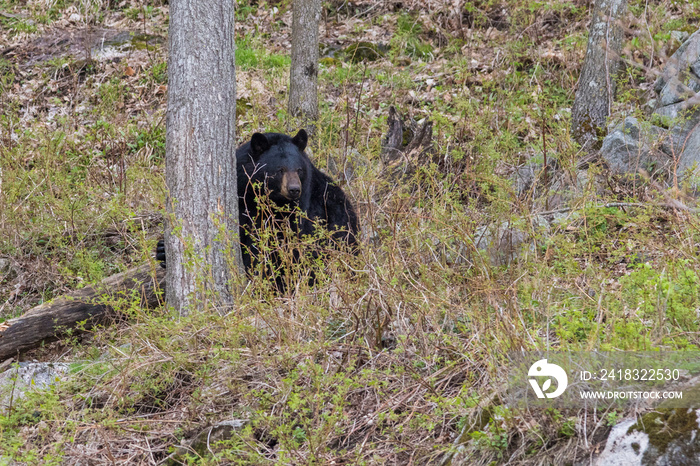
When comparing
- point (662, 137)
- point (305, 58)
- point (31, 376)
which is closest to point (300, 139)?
point (305, 58)

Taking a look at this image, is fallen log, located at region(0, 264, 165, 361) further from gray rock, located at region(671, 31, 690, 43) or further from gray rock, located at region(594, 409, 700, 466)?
gray rock, located at region(671, 31, 690, 43)

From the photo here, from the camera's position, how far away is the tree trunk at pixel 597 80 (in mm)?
7742

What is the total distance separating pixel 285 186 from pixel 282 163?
10.8 inches

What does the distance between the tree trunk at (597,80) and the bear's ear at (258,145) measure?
13.4 feet

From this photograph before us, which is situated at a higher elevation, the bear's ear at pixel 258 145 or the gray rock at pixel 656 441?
the bear's ear at pixel 258 145

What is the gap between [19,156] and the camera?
24.6 ft

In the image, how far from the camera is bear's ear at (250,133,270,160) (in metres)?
5.94

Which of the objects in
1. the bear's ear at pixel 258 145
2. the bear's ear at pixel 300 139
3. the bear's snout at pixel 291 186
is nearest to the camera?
the bear's snout at pixel 291 186

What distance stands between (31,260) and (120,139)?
2673 millimetres

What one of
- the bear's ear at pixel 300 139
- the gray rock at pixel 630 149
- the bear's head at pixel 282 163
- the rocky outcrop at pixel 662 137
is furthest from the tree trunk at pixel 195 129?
the gray rock at pixel 630 149

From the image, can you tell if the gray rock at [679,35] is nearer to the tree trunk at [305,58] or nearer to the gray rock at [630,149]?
the gray rock at [630,149]

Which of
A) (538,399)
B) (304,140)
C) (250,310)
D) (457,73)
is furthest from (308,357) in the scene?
(457,73)

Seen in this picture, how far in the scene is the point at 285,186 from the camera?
5.76 m

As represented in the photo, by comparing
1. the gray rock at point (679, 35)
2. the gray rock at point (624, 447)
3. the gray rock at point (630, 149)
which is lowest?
the gray rock at point (624, 447)
